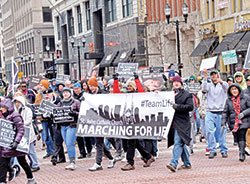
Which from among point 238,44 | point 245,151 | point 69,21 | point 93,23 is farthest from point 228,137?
point 69,21

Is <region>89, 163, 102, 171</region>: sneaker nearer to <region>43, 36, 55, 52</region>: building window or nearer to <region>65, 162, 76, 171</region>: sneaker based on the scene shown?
<region>65, 162, 76, 171</region>: sneaker

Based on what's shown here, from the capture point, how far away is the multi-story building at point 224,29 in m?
30.1

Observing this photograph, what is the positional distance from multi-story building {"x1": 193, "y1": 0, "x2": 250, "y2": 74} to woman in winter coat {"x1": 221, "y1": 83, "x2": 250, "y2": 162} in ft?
57.9

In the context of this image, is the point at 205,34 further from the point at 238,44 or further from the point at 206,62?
the point at 206,62

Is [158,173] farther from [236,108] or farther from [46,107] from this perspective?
[46,107]

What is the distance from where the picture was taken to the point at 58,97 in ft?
45.8

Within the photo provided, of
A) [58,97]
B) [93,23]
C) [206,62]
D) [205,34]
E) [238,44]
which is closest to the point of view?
[58,97]

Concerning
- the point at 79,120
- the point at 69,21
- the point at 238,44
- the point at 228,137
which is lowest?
the point at 228,137

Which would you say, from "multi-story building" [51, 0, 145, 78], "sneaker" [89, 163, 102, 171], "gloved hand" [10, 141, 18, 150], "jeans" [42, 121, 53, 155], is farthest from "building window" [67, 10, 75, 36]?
"gloved hand" [10, 141, 18, 150]

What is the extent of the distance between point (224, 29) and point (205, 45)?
4.88 feet

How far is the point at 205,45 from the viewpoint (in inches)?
1319

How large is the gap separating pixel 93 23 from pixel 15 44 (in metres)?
58.9

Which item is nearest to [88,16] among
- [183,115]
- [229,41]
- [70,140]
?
[229,41]

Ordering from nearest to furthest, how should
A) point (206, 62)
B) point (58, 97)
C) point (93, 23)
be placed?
point (58, 97), point (206, 62), point (93, 23)
